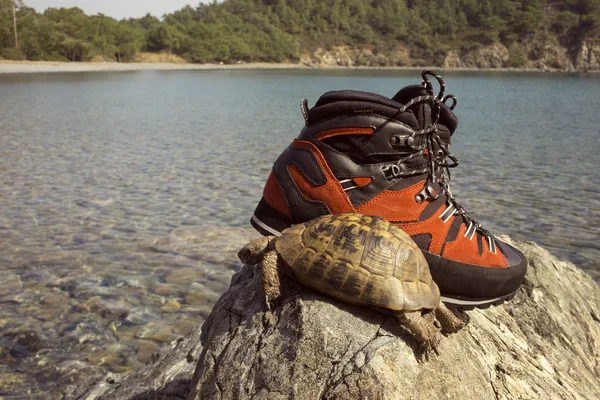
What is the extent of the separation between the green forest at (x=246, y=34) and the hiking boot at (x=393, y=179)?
327ft

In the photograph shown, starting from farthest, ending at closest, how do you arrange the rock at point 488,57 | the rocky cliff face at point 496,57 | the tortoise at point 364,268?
1. the rock at point 488,57
2. the rocky cliff face at point 496,57
3. the tortoise at point 364,268

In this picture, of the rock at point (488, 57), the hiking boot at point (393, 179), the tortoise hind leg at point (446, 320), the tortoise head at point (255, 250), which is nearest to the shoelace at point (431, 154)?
the hiking boot at point (393, 179)

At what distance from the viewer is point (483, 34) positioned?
188 meters

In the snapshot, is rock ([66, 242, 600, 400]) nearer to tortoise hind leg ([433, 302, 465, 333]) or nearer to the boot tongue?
tortoise hind leg ([433, 302, 465, 333])

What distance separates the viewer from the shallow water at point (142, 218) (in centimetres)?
550

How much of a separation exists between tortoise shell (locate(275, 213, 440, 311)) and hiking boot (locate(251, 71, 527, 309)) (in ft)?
0.60

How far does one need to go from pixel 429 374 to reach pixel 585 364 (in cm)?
209

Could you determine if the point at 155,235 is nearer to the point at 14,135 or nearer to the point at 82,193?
the point at 82,193

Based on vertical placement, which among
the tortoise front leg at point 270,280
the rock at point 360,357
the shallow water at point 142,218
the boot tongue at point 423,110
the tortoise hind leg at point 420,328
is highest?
the boot tongue at point 423,110

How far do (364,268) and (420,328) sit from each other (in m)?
0.38

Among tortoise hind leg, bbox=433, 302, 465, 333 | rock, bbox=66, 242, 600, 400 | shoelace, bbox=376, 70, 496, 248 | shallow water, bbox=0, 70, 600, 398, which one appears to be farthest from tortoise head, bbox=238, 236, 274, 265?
shallow water, bbox=0, 70, 600, 398

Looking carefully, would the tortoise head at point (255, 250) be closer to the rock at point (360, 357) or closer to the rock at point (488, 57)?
the rock at point (360, 357)

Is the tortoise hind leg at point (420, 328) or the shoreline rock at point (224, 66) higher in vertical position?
the shoreline rock at point (224, 66)

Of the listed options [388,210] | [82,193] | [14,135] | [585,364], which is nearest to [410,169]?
[388,210]
